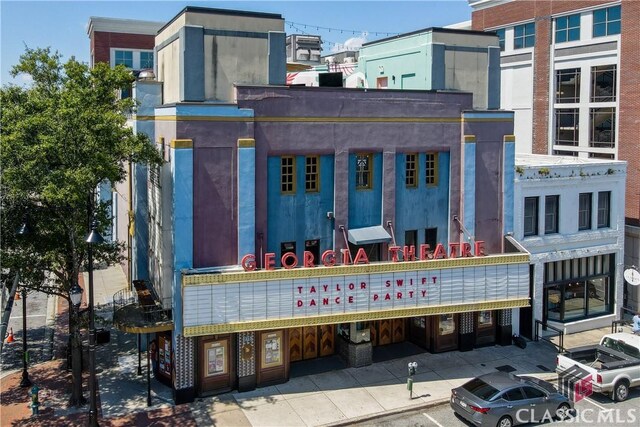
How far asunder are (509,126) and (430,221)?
646cm

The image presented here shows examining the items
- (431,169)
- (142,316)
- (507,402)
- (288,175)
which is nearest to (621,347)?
(507,402)

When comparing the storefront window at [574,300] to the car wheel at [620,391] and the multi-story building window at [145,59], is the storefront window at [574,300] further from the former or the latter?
the multi-story building window at [145,59]

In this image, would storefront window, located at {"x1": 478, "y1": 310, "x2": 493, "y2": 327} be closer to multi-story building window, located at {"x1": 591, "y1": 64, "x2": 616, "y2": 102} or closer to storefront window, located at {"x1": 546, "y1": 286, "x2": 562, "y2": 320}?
storefront window, located at {"x1": 546, "y1": 286, "x2": 562, "y2": 320}

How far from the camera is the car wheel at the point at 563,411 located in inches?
993

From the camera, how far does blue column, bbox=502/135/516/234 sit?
107 feet

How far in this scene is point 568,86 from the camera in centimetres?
4638

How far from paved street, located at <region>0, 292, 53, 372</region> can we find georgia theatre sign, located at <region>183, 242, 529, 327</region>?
35.3 ft

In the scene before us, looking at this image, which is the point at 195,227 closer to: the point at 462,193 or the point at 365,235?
the point at 365,235

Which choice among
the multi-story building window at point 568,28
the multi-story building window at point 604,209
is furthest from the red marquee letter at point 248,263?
the multi-story building window at point 568,28

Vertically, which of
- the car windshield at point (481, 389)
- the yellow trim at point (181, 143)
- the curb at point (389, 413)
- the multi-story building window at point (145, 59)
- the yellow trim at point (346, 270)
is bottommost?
the curb at point (389, 413)

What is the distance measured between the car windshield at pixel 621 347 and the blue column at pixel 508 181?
6925mm

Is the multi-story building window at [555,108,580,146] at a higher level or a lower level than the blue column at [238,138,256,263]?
higher

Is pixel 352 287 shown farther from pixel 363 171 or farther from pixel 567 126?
pixel 567 126

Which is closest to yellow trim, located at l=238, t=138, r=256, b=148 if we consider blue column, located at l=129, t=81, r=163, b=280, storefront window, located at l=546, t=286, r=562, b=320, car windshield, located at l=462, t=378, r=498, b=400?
blue column, located at l=129, t=81, r=163, b=280
